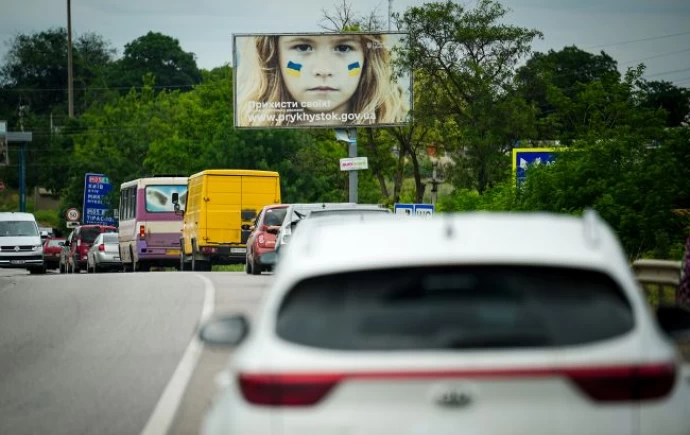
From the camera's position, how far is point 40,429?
1130cm

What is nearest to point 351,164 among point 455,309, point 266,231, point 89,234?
point 266,231

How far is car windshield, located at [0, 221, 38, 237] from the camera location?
56.2m

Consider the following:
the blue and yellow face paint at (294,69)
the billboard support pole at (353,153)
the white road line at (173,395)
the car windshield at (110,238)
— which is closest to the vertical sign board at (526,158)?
the billboard support pole at (353,153)

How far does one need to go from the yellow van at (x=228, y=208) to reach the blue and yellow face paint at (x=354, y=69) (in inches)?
442

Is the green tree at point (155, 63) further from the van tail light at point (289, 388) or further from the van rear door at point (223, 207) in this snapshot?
the van tail light at point (289, 388)

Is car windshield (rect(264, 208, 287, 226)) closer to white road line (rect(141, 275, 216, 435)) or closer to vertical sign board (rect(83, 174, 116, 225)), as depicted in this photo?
white road line (rect(141, 275, 216, 435))

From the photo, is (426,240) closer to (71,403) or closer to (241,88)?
(71,403)

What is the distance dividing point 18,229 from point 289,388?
→ 5238 cm

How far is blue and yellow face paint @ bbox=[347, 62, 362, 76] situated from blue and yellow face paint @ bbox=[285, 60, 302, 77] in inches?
64.6

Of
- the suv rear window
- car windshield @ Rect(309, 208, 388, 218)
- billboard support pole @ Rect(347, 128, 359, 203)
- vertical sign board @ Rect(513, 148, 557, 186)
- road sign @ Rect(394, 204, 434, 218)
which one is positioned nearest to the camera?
the suv rear window

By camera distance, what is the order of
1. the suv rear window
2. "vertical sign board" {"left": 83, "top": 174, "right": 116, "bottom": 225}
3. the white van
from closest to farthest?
1. the suv rear window
2. the white van
3. "vertical sign board" {"left": 83, "top": 174, "right": 116, "bottom": 225}

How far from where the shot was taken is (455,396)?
510cm

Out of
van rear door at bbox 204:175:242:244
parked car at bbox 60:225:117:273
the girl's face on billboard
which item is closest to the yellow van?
van rear door at bbox 204:175:242:244

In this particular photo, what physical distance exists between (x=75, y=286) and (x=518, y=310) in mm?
25626
